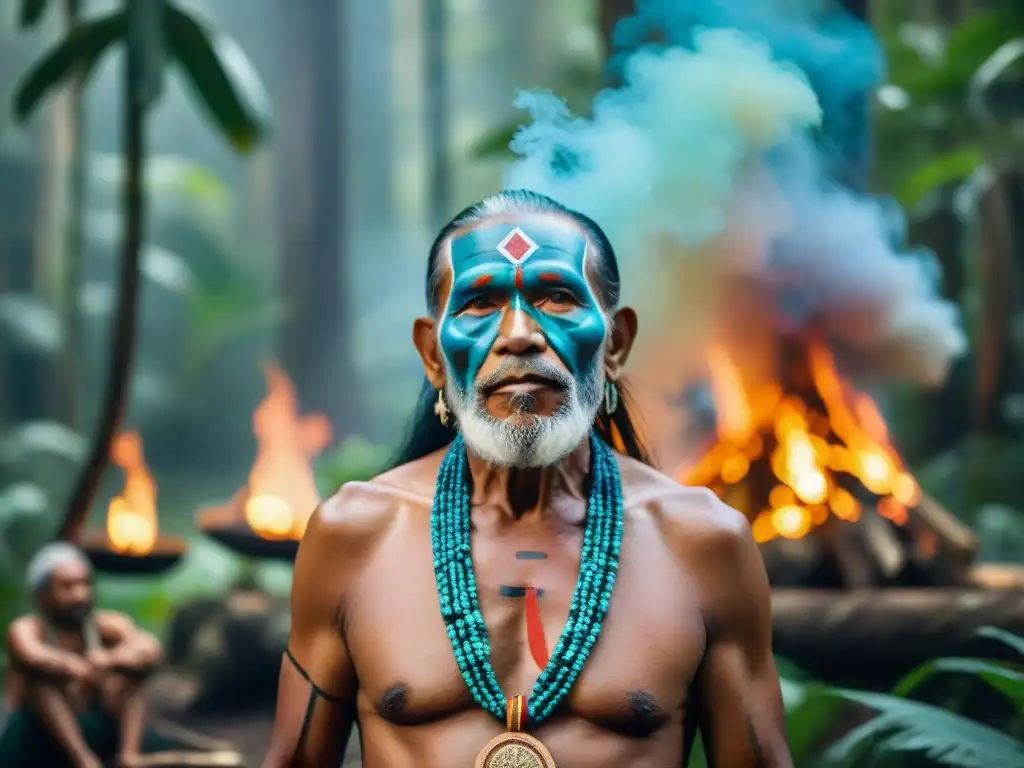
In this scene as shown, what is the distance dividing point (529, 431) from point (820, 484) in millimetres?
5370

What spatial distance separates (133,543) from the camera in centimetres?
888

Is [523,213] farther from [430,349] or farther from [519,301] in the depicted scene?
[430,349]

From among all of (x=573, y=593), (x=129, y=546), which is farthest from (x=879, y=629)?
(x=129, y=546)

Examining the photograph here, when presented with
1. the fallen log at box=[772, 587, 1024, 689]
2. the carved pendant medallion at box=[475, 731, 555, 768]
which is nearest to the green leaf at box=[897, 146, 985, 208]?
the fallen log at box=[772, 587, 1024, 689]

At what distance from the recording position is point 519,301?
8.46ft

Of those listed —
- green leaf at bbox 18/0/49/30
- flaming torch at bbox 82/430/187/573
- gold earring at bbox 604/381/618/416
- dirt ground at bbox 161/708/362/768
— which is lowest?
dirt ground at bbox 161/708/362/768

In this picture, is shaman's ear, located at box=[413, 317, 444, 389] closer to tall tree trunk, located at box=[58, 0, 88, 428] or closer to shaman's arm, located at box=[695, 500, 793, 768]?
shaman's arm, located at box=[695, 500, 793, 768]

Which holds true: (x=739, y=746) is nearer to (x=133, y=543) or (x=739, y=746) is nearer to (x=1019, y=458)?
(x=133, y=543)

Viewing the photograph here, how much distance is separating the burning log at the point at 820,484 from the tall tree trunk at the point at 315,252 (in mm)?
9997

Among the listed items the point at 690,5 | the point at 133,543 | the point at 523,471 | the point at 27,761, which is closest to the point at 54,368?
the point at 133,543

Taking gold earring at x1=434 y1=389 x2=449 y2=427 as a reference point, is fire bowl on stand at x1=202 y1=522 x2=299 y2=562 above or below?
below

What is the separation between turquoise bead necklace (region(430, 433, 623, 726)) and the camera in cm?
247

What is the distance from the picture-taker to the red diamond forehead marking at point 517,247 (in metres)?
2.61

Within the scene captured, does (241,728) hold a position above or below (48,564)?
below
